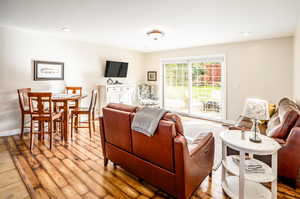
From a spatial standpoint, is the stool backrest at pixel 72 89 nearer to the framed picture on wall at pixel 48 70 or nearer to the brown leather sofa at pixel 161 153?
the framed picture on wall at pixel 48 70

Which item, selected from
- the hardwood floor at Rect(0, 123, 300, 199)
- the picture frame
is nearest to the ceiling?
the hardwood floor at Rect(0, 123, 300, 199)

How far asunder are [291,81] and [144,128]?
4.23 metres

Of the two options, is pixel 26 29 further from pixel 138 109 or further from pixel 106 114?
pixel 138 109

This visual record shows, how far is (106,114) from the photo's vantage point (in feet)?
7.69

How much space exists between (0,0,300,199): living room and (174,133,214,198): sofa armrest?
0.4 inches

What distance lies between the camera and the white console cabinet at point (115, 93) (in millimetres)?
5459

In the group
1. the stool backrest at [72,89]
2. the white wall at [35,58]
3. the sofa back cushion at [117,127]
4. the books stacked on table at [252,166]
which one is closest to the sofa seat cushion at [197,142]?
the books stacked on table at [252,166]

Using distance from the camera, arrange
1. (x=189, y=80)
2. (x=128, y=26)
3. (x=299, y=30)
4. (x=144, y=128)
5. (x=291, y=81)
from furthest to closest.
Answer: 1. (x=189, y=80)
2. (x=291, y=81)
3. (x=128, y=26)
4. (x=299, y=30)
5. (x=144, y=128)

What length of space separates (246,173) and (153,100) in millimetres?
4905

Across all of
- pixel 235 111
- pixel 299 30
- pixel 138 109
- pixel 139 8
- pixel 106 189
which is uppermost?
pixel 139 8

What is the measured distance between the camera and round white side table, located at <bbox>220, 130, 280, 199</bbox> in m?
1.65

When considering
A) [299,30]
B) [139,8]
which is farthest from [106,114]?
[299,30]

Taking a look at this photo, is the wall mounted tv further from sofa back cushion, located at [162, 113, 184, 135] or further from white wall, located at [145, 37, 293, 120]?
sofa back cushion, located at [162, 113, 184, 135]

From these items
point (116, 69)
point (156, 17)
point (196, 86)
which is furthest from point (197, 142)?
point (116, 69)
